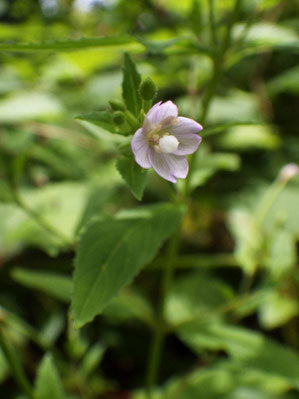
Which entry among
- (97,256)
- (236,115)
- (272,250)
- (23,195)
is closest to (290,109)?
(236,115)

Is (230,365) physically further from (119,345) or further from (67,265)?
(67,265)

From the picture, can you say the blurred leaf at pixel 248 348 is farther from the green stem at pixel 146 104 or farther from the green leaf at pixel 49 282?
the green stem at pixel 146 104

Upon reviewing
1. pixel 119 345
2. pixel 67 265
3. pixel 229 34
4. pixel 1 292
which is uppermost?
pixel 229 34

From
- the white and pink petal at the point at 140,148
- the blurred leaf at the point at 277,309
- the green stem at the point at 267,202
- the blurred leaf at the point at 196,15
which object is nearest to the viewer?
the white and pink petal at the point at 140,148

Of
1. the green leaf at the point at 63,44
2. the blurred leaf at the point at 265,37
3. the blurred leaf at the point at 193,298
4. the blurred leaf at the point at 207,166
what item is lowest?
the blurred leaf at the point at 193,298

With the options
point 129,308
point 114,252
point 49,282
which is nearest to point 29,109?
point 49,282

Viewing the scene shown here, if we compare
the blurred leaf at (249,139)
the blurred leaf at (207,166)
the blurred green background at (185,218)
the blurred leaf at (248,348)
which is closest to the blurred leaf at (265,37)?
the blurred green background at (185,218)
